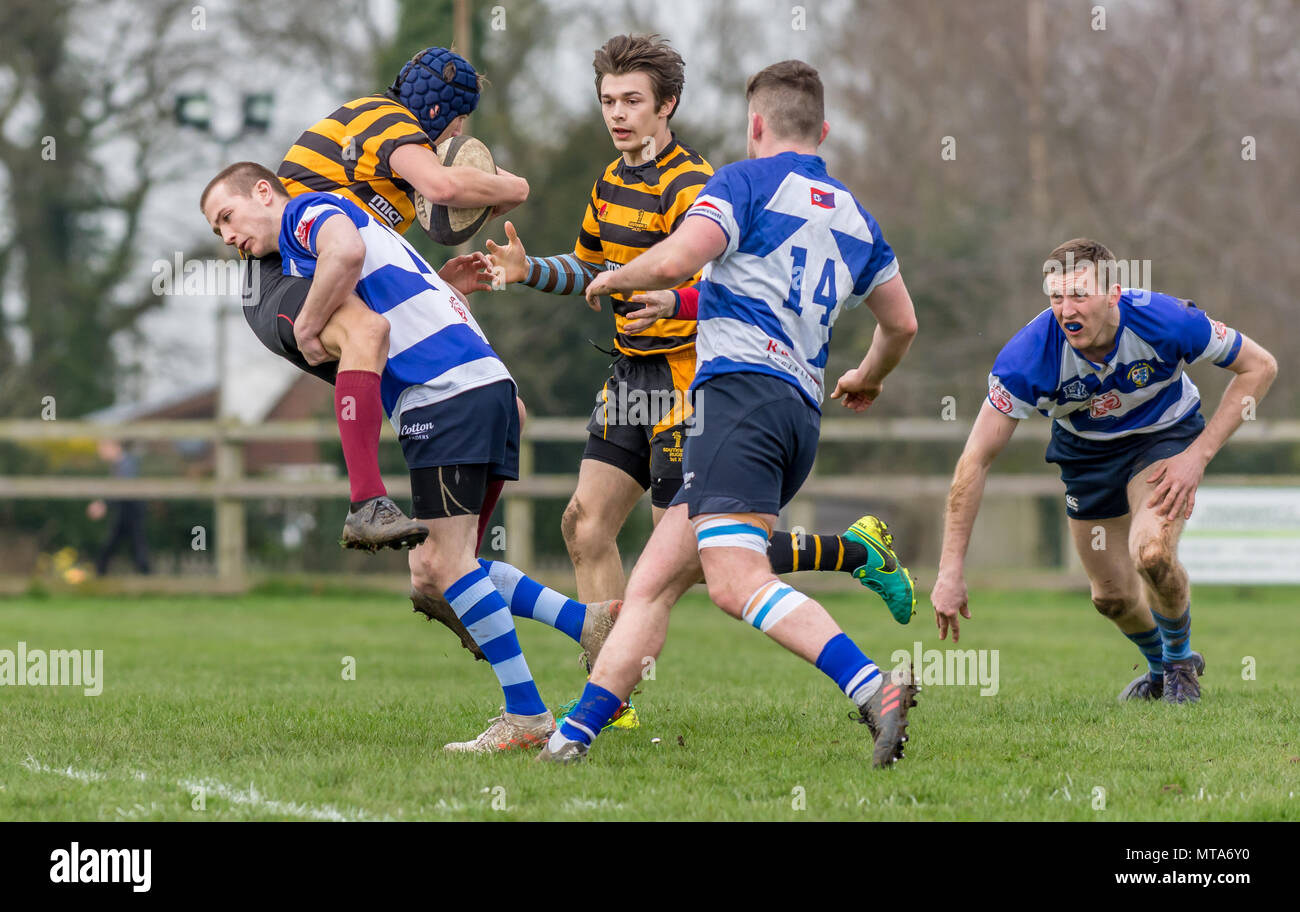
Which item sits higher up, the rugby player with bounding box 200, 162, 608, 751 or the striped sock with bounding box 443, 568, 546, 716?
the rugby player with bounding box 200, 162, 608, 751

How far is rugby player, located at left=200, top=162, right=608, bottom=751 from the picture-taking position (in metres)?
4.95

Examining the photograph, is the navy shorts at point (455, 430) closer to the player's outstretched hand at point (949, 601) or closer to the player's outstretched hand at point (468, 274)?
the player's outstretched hand at point (468, 274)

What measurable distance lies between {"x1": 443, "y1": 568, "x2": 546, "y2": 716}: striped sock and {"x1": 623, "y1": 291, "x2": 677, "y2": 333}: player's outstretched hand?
1072mm

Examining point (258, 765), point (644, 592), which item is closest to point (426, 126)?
point (644, 592)

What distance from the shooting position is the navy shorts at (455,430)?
495 centimetres

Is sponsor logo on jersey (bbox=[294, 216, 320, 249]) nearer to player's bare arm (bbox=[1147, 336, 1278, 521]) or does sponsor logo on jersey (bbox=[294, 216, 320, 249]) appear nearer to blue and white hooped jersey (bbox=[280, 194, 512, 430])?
blue and white hooped jersey (bbox=[280, 194, 512, 430])

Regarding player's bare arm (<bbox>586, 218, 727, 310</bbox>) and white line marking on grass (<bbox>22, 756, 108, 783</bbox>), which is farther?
white line marking on grass (<bbox>22, 756, 108, 783</bbox>)

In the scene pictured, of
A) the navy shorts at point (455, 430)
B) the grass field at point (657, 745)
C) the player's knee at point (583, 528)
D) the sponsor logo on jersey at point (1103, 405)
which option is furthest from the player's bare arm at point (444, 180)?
the sponsor logo on jersey at point (1103, 405)

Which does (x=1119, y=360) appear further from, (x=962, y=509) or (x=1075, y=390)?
(x=962, y=509)

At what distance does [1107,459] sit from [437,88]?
126 inches

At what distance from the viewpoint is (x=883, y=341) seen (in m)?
5.11

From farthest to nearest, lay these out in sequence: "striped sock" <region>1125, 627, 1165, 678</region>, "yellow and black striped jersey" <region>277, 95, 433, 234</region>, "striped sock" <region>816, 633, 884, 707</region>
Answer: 1. "striped sock" <region>1125, 627, 1165, 678</region>
2. "yellow and black striped jersey" <region>277, 95, 433, 234</region>
3. "striped sock" <region>816, 633, 884, 707</region>

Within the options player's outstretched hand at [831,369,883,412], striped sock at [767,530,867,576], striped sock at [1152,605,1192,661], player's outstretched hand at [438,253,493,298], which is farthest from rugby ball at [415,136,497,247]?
striped sock at [1152,605,1192,661]

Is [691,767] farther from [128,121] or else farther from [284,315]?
A: [128,121]
